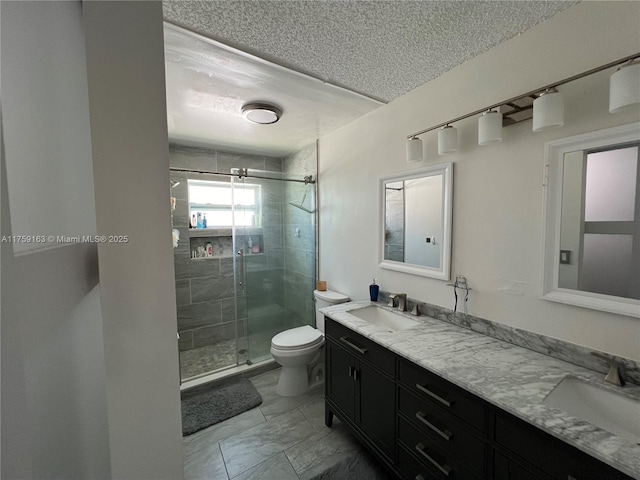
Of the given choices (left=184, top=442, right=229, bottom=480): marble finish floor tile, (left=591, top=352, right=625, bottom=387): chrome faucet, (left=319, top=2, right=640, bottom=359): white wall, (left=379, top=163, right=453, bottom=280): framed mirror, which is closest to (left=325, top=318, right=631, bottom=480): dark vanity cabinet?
(left=591, top=352, right=625, bottom=387): chrome faucet

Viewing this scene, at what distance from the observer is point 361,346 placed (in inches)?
61.4

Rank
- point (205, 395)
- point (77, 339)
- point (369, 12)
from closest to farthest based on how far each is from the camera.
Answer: point (77, 339) < point (369, 12) < point (205, 395)

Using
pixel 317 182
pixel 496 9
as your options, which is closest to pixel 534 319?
pixel 496 9

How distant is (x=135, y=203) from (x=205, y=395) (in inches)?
92.9

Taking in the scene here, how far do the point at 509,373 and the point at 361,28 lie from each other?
1.68 m

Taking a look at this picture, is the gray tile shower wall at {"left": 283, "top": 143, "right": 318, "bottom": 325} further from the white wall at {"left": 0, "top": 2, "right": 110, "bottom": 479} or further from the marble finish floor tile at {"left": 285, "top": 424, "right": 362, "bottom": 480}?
the white wall at {"left": 0, "top": 2, "right": 110, "bottom": 479}

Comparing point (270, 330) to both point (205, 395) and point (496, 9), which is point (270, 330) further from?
point (496, 9)

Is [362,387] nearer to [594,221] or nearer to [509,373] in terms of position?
[509,373]

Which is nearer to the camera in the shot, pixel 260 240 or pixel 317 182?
pixel 260 240

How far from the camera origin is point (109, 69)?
458 mm

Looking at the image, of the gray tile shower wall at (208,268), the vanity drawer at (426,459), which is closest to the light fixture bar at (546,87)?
the vanity drawer at (426,459)

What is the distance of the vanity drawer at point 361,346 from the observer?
1.38m

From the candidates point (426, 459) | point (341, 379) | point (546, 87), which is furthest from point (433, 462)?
point (546, 87)

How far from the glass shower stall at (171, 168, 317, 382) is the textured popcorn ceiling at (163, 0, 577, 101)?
1.34 metres
